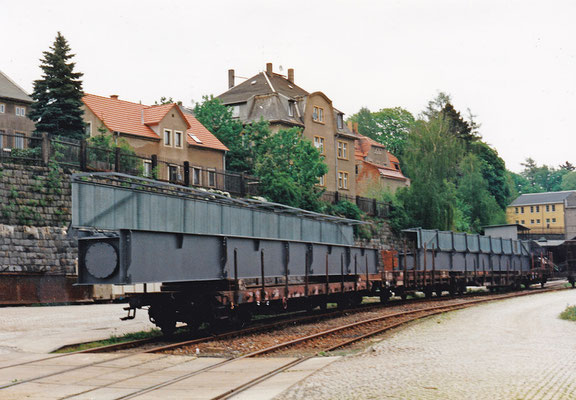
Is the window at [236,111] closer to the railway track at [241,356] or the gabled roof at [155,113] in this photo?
the gabled roof at [155,113]

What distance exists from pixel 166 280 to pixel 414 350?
527cm

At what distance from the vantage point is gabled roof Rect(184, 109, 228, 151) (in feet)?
169

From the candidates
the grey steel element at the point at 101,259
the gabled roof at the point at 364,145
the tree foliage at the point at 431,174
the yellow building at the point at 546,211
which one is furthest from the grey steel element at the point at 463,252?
the yellow building at the point at 546,211

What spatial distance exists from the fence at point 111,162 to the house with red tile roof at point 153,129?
611 centimetres

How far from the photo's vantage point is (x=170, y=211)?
16344mm

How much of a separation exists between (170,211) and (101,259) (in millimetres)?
3020

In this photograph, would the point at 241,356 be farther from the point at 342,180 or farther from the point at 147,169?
the point at 342,180

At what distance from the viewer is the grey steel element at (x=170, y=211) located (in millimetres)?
14477

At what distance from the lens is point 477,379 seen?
1004 cm

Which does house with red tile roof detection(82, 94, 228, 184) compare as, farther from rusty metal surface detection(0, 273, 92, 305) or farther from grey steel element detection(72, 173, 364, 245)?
grey steel element detection(72, 173, 364, 245)

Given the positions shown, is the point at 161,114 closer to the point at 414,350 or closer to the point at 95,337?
the point at 95,337

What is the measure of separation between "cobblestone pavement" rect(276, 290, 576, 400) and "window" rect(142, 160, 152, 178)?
807 inches

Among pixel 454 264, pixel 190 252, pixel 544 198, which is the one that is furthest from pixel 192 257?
A: pixel 544 198

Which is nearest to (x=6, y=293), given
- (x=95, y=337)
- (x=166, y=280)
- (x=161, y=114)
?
(x=95, y=337)
